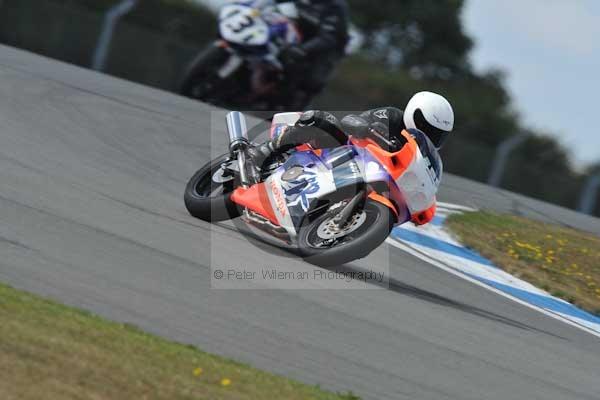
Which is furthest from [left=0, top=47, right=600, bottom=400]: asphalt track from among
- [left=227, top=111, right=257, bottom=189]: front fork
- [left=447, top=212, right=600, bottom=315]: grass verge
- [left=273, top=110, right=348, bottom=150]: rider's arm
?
[left=447, top=212, right=600, bottom=315]: grass verge

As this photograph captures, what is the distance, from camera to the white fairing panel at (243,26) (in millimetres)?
16156

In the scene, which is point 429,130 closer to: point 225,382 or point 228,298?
point 228,298

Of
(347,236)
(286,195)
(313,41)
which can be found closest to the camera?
(347,236)

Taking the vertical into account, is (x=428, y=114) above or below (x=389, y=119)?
above

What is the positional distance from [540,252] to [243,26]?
597cm

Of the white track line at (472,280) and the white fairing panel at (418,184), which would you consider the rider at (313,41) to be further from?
the white fairing panel at (418,184)

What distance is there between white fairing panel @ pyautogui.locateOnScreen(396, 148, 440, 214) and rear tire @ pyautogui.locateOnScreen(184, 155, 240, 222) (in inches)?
47.4

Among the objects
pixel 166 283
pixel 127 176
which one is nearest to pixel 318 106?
pixel 127 176

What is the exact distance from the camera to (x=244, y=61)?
16.2 metres

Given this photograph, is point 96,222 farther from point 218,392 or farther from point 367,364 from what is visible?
point 218,392

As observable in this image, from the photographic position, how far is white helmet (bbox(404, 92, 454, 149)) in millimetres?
8367

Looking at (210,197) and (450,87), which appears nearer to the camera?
(210,197)

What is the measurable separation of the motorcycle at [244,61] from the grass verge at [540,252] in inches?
169

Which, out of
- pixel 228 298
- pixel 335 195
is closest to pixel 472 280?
pixel 335 195
